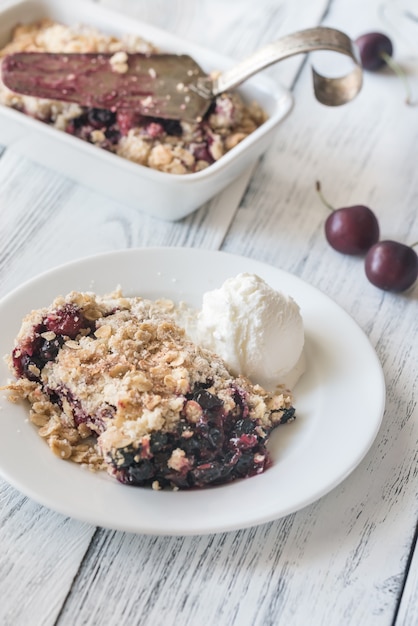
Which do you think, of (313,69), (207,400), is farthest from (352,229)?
(207,400)

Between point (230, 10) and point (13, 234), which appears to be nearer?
point (13, 234)

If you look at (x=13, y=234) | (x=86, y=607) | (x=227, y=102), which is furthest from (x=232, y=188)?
(x=86, y=607)

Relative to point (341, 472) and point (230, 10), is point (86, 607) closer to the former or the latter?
point (341, 472)

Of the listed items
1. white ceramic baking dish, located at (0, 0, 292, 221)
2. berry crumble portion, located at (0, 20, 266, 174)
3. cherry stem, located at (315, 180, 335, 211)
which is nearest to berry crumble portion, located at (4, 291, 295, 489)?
white ceramic baking dish, located at (0, 0, 292, 221)

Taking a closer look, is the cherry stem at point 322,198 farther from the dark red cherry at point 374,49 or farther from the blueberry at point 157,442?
the blueberry at point 157,442

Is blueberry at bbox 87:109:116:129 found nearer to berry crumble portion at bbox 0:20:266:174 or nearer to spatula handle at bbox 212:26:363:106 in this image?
berry crumble portion at bbox 0:20:266:174

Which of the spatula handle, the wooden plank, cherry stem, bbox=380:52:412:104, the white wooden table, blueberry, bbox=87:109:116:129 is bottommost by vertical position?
the wooden plank

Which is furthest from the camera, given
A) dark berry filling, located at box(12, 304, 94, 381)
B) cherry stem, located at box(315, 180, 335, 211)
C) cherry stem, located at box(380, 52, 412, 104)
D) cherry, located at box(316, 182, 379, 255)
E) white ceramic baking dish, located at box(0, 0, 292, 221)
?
cherry stem, located at box(380, 52, 412, 104)
